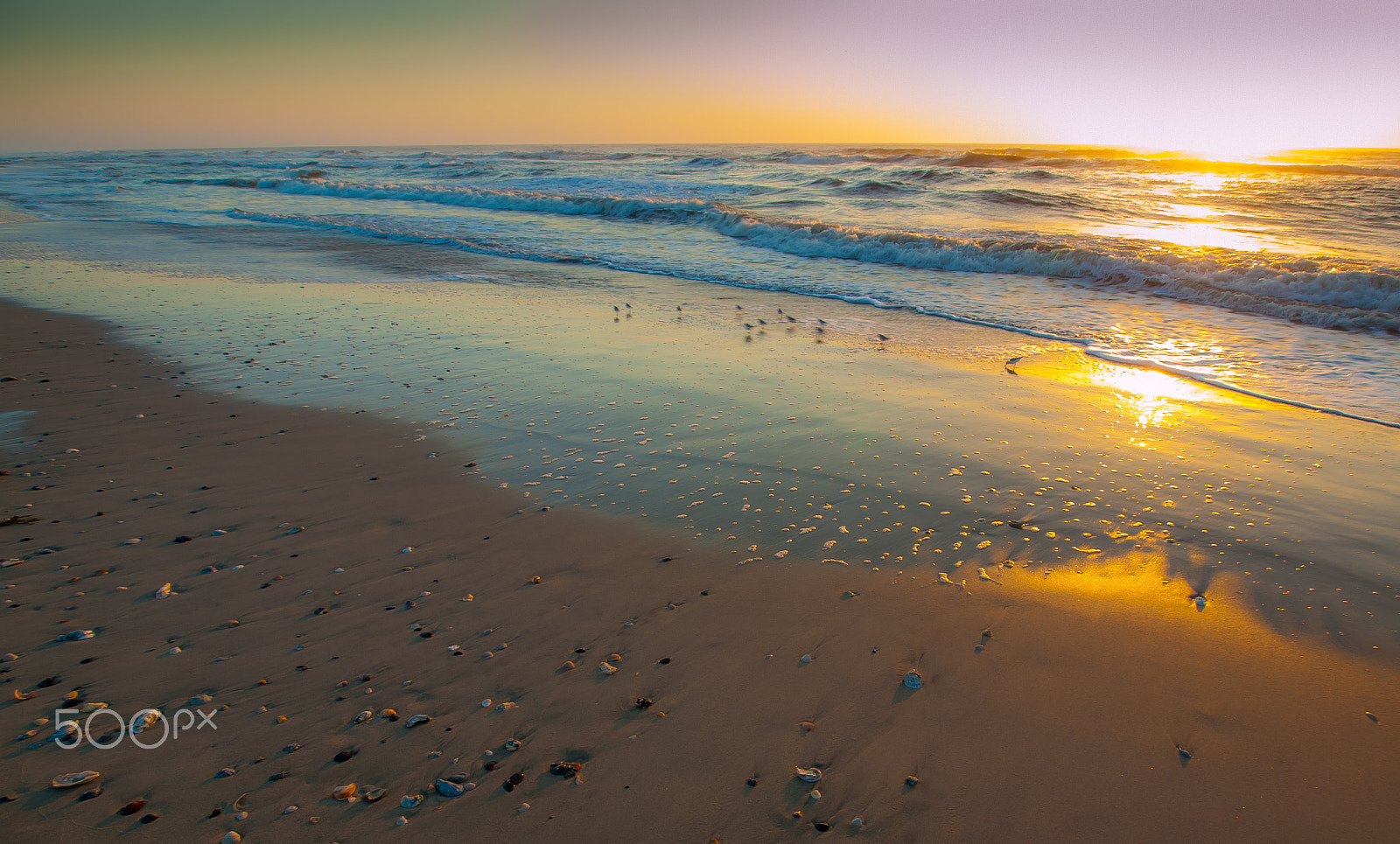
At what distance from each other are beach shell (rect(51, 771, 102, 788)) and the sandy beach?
0.04 meters

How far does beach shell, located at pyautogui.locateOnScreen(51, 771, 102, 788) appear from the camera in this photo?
2.43 meters

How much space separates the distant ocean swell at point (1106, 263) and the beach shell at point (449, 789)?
11.4 metres

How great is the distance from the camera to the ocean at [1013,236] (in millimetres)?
8961

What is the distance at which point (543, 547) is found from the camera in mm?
4000

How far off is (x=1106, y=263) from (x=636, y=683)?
13.2 m

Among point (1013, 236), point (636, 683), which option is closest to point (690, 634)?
point (636, 683)

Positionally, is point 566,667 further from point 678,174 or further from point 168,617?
point 678,174

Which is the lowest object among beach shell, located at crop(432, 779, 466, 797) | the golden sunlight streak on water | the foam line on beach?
beach shell, located at crop(432, 779, 466, 797)

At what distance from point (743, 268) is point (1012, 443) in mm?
9483

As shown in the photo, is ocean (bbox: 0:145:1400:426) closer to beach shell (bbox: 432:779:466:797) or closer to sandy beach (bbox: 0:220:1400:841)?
sandy beach (bbox: 0:220:1400:841)

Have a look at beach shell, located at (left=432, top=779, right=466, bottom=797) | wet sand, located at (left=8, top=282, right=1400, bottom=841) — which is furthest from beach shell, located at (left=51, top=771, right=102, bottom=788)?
beach shell, located at (left=432, top=779, right=466, bottom=797)

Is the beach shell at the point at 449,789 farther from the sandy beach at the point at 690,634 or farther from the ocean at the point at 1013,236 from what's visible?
the ocean at the point at 1013,236

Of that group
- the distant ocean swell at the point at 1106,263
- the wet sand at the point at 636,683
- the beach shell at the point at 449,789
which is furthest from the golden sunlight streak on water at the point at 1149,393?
the beach shell at the point at 449,789

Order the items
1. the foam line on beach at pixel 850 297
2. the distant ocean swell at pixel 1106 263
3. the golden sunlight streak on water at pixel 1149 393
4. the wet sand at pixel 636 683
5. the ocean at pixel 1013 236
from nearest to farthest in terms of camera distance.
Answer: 1. the wet sand at pixel 636 683
2. the golden sunlight streak on water at pixel 1149 393
3. the foam line on beach at pixel 850 297
4. the ocean at pixel 1013 236
5. the distant ocean swell at pixel 1106 263
